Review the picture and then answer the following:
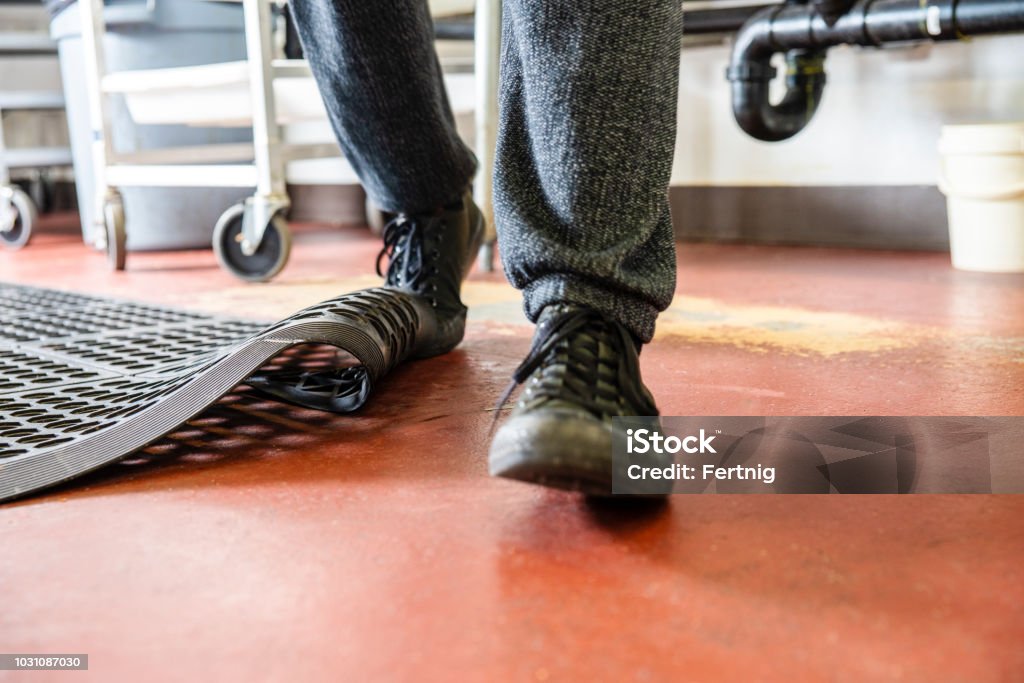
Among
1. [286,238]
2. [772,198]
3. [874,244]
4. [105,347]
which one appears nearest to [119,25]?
[286,238]

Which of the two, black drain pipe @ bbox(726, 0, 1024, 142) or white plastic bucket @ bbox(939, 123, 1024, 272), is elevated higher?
black drain pipe @ bbox(726, 0, 1024, 142)

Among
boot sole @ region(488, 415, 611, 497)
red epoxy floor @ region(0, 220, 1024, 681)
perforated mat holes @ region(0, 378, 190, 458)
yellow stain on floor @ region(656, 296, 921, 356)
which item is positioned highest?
boot sole @ region(488, 415, 611, 497)

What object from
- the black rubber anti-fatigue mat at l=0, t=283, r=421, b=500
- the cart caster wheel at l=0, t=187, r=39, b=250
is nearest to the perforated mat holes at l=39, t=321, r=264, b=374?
the black rubber anti-fatigue mat at l=0, t=283, r=421, b=500

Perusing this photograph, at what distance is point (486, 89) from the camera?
1.99 m

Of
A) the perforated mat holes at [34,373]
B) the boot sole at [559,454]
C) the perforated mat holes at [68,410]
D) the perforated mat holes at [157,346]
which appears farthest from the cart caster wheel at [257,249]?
the boot sole at [559,454]

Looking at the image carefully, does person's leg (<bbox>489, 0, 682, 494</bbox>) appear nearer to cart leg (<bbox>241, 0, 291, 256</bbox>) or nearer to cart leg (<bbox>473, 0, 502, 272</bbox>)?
cart leg (<bbox>473, 0, 502, 272</bbox>)

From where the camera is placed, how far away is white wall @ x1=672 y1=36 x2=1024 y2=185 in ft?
6.89

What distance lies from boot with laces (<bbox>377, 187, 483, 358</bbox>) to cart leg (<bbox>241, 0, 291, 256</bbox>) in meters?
0.90

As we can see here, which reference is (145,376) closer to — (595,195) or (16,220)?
(595,195)

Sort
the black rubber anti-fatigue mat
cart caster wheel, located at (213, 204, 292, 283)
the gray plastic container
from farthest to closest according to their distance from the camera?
the gray plastic container → cart caster wheel, located at (213, 204, 292, 283) → the black rubber anti-fatigue mat

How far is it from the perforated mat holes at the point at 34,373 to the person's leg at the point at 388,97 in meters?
0.40

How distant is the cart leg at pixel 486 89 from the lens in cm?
192

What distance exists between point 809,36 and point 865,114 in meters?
0.38

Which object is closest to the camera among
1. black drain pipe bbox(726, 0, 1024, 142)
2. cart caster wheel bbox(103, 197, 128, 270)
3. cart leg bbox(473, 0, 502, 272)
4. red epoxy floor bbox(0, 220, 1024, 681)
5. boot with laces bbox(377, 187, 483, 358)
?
red epoxy floor bbox(0, 220, 1024, 681)
